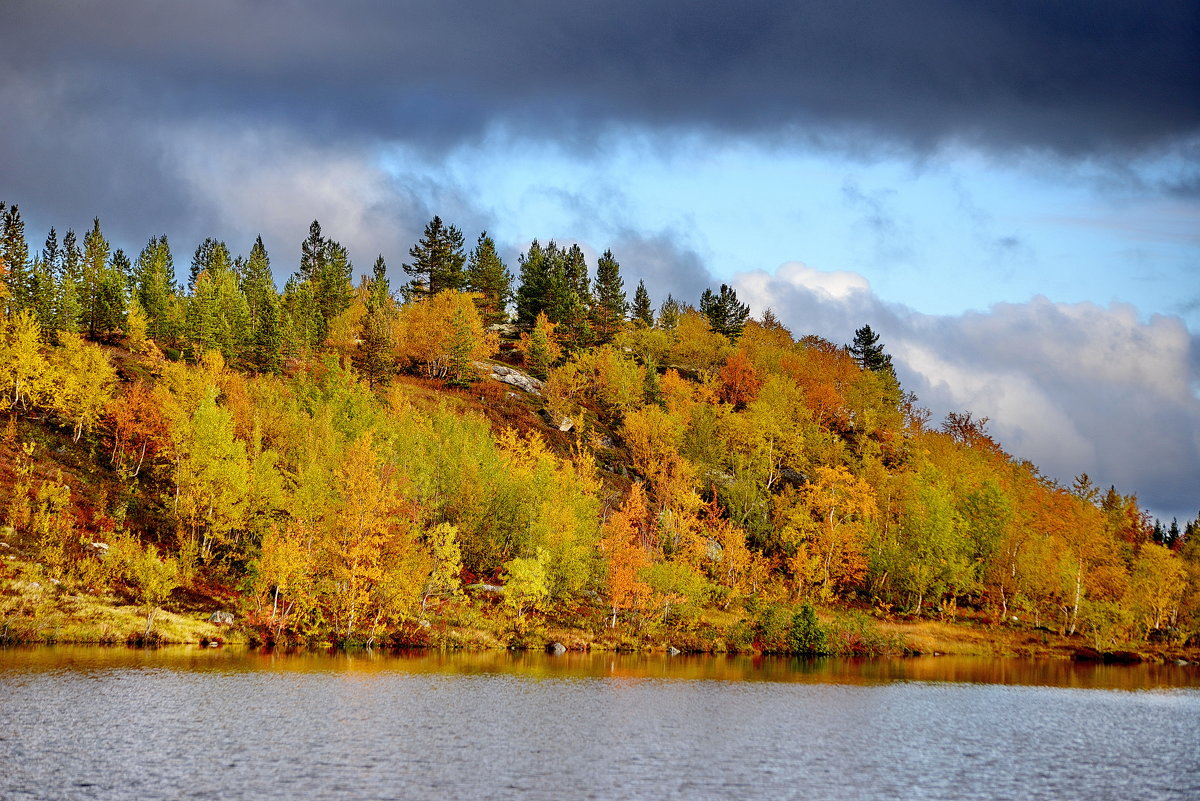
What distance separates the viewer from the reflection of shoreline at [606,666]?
5434cm

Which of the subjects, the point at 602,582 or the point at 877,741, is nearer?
the point at 877,741

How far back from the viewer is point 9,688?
41000 millimetres

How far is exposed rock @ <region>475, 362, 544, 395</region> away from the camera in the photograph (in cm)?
15162

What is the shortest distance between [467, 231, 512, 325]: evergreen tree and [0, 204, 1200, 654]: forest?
1352 cm

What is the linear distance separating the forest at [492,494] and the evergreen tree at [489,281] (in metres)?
13.5

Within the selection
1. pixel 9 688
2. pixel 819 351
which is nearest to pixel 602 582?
pixel 9 688

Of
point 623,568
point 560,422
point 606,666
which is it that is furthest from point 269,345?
point 606,666

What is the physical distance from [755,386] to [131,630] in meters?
123

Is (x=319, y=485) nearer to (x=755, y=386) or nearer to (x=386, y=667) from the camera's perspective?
(x=386, y=667)

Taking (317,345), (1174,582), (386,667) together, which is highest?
(317,345)

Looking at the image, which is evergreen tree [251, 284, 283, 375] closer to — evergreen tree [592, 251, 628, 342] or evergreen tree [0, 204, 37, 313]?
evergreen tree [0, 204, 37, 313]

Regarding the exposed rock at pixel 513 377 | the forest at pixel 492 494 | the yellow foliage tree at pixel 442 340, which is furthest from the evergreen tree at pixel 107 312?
the exposed rock at pixel 513 377

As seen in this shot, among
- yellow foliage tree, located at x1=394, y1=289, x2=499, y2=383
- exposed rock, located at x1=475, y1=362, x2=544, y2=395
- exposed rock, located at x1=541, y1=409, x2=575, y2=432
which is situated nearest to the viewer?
exposed rock, located at x1=541, y1=409, x2=575, y2=432

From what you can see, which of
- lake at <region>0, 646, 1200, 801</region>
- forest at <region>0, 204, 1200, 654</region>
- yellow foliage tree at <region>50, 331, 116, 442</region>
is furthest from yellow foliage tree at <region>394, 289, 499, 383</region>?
lake at <region>0, 646, 1200, 801</region>
